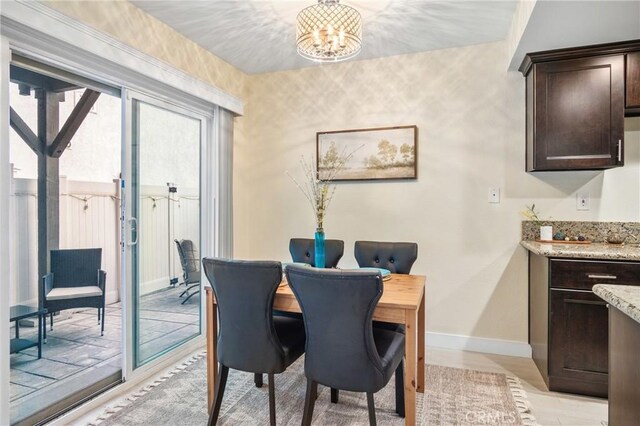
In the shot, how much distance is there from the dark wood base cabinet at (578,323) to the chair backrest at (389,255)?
890 mm

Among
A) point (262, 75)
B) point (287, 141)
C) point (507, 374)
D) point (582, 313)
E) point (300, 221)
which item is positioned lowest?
point (507, 374)

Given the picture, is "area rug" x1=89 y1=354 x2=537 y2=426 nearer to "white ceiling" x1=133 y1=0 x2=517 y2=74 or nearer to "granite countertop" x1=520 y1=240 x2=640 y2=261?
"granite countertop" x1=520 y1=240 x2=640 y2=261

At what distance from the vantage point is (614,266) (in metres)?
2.27

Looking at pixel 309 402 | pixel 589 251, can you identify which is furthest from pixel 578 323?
pixel 309 402

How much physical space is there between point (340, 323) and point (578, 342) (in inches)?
68.0

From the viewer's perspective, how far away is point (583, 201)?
288 cm

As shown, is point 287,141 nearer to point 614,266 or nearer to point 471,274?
point 471,274

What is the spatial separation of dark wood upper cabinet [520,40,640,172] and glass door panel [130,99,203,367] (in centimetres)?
280

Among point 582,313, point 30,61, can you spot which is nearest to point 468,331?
point 582,313

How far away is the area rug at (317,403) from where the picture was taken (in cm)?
210

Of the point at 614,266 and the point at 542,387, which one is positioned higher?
the point at 614,266

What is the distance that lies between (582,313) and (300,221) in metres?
2.38

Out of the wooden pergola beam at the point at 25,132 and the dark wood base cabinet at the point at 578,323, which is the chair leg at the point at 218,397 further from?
the dark wood base cabinet at the point at 578,323

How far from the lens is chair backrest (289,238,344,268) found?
286 centimetres
